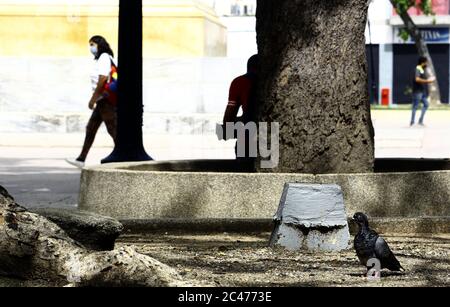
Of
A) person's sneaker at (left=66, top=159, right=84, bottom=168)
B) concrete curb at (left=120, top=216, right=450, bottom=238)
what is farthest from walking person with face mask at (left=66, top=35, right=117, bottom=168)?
concrete curb at (left=120, top=216, right=450, bottom=238)

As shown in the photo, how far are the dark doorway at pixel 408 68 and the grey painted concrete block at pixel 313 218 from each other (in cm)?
5260

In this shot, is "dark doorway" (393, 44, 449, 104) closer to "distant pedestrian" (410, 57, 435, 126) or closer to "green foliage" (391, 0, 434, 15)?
"green foliage" (391, 0, 434, 15)

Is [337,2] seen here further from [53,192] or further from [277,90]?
[53,192]

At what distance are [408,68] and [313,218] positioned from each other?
2105 inches

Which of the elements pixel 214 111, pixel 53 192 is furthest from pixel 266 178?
pixel 214 111

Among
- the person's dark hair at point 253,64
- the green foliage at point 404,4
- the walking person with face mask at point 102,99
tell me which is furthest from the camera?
the green foliage at point 404,4

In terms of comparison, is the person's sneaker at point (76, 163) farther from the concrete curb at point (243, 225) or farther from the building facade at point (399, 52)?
the building facade at point (399, 52)

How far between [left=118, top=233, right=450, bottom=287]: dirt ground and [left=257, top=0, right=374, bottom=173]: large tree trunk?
3.73 feet

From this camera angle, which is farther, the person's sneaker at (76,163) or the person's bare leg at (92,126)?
the person's sneaker at (76,163)

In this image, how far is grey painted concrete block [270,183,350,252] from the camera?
9.05 m

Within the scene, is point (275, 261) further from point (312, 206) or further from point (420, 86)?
point (420, 86)

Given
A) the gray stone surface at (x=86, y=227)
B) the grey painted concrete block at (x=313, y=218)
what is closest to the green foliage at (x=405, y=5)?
the grey painted concrete block at (x=313, y=218)

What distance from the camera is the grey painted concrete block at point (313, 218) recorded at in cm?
905
